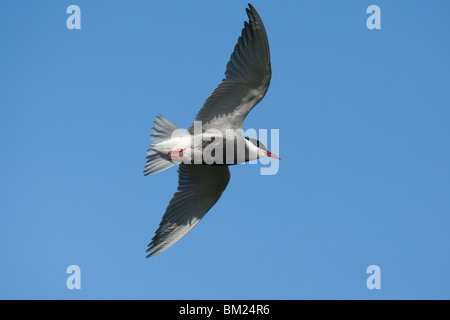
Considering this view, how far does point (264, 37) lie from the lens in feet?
20.9

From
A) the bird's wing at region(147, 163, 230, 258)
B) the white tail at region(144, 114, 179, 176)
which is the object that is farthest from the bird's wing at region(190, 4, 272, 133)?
the bird's wing at region(147, 163, 230, 258)

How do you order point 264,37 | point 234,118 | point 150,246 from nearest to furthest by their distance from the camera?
point 264,37
point 234,118
point 150,246

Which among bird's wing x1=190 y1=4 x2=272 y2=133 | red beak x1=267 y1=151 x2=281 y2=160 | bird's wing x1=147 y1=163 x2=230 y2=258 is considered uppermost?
bird's wing x1=190 y1=4 x2=272 y2=133

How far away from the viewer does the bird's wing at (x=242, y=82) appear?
6.42 m

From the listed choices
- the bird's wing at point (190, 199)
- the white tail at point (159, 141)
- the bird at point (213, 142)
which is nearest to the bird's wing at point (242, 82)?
the bird at point (213, 142)

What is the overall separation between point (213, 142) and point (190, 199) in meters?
1.17

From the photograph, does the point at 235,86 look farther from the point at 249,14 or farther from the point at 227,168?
the point at 227,168

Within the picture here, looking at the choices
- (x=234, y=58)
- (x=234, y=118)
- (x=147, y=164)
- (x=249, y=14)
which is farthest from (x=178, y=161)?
(x=249, y=14)

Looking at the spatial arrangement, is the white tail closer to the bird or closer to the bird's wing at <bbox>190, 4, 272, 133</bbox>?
the bird

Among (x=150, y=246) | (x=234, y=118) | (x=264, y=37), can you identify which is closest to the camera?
(x=264, y=37)

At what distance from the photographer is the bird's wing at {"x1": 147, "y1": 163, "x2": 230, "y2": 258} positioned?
7441 mm

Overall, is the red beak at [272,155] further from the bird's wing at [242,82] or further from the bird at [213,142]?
the bird's wing at [242,82]

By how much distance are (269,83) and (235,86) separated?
1.36 feet

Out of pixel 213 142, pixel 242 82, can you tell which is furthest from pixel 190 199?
pixel 242 82
